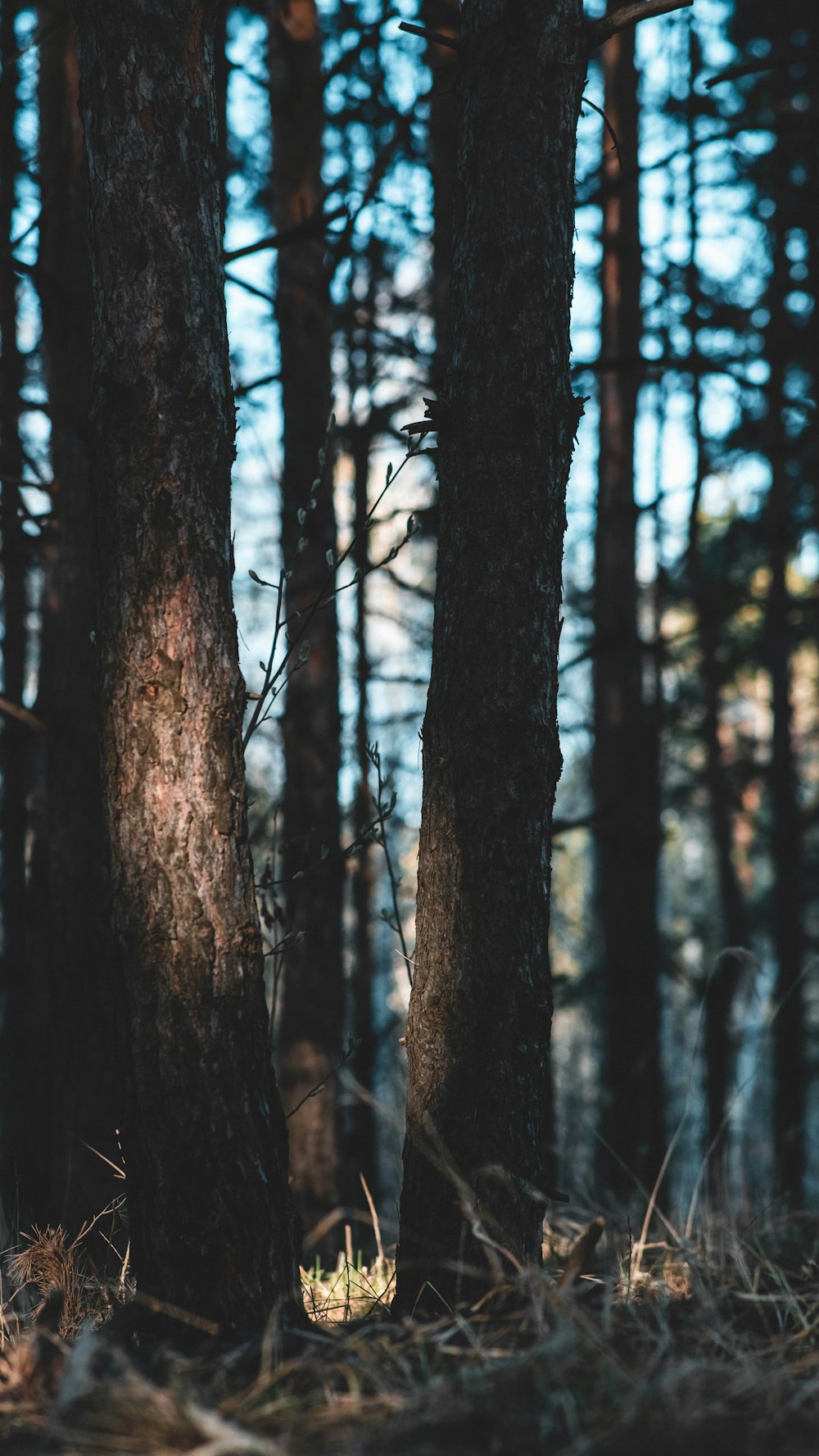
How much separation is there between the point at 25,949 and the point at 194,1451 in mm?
4079


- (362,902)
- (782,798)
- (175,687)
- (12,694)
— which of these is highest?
(12,694)

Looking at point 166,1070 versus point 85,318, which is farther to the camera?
point 85,318

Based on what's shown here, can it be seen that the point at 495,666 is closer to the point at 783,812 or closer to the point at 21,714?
the point at 21,714

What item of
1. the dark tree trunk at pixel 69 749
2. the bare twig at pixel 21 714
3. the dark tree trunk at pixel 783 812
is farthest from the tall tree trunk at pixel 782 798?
the bare twig at pixel 21 714

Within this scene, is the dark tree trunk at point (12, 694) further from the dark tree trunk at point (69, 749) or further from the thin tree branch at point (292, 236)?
the thin tree branch at point (292, 236)

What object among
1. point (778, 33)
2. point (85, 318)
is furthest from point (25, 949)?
point (778, 33)

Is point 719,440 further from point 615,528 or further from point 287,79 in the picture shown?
point 287,79

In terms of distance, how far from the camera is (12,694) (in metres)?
7.68

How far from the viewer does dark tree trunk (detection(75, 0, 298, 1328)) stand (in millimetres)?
2172

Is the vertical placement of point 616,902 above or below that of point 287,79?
below

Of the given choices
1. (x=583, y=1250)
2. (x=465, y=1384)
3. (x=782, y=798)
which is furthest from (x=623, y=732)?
(x=465, y=1384)

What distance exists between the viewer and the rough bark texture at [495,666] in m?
2.46

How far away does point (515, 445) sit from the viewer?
8.56 feet

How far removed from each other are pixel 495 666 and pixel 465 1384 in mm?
1524
